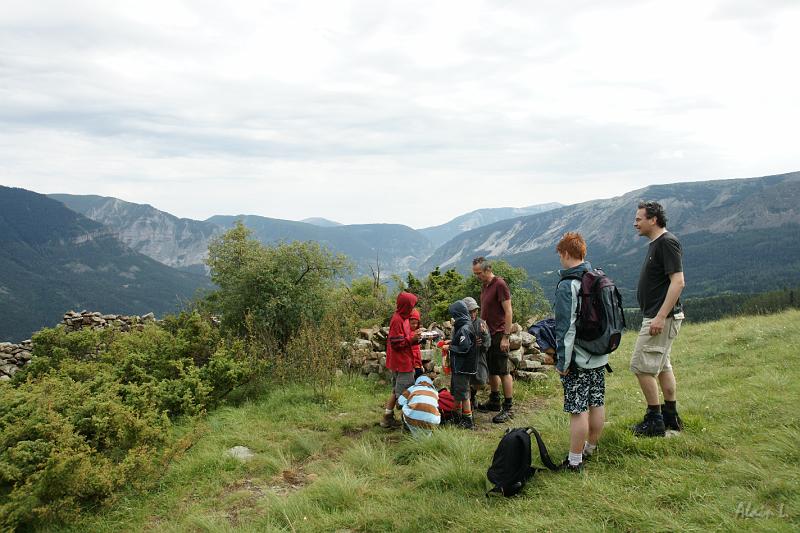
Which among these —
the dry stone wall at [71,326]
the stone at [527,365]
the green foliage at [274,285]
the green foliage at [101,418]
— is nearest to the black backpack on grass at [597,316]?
the green foliage at [101,418]

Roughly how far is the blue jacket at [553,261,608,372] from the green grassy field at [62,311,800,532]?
969 mm

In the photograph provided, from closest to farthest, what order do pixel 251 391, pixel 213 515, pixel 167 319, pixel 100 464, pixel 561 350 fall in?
1. pixel 561 350
2. pixel 213 515
3. pixel 100 464
4. pixel 251 391
5. pixel 167 319

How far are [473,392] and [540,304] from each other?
1636 cm

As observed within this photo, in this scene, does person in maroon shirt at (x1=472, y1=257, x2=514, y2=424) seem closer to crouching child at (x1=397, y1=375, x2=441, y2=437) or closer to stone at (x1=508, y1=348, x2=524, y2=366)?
crouching child at (x1=397, y1=375, x2=441, y2=437)

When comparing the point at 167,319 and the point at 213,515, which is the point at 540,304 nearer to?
the point at 167,319

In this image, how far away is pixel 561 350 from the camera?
4.38 metres

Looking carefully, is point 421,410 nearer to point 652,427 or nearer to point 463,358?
point 463,358

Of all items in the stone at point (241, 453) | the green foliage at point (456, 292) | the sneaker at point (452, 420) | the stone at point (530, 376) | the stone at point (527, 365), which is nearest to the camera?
the stone at point (241, 453)

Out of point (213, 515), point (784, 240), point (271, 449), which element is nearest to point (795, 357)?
point (271, 449)

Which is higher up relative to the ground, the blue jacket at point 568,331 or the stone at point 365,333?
the blue jacket at point 568,331

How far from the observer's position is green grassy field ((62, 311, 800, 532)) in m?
3.57

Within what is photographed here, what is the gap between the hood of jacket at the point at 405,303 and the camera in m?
6.62

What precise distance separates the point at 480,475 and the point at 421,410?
176 cm

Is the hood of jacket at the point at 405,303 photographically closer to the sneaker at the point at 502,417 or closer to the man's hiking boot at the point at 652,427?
the sneaker at the point at 502,417
